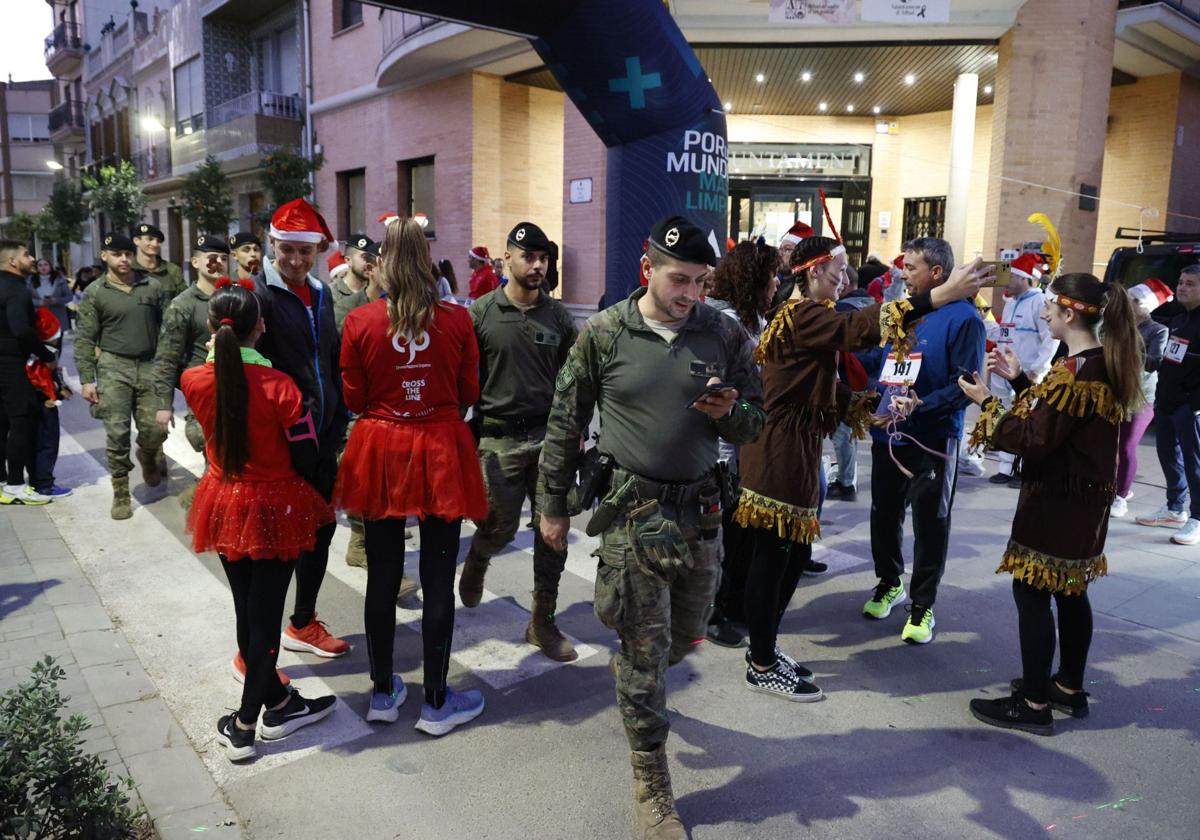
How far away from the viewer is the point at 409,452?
11.9 ft

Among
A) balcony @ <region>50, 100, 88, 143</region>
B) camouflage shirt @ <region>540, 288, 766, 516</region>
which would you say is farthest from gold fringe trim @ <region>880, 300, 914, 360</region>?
balcony @ <region>50, 100, 88, 143</region>

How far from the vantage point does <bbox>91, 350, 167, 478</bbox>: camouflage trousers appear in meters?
6.84

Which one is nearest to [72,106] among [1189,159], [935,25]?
[935,25]

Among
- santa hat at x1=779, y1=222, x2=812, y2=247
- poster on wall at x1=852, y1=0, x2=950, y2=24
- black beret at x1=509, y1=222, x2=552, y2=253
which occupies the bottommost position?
black beret at x1=509, y1=222, x2=552, y2=253

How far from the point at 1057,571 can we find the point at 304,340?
3519mm

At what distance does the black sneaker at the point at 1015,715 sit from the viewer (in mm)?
3752

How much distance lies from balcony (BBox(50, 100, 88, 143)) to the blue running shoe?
48.2 m

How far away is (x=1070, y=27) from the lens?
12.9m

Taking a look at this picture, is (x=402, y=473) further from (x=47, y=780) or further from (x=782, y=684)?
(x=782, y=684)

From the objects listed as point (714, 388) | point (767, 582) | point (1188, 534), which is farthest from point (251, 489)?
point (1188, 534)

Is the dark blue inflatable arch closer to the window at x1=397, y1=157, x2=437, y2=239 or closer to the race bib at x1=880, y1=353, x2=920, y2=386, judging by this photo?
the race bib at x1=880, y1=353, x2=920, y2=386

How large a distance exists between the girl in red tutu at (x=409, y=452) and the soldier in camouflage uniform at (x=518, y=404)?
627 millimetres

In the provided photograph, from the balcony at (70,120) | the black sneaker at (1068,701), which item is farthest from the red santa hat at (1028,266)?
the balcony at (70,120)

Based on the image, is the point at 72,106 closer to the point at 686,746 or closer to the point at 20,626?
the point at 20,626
